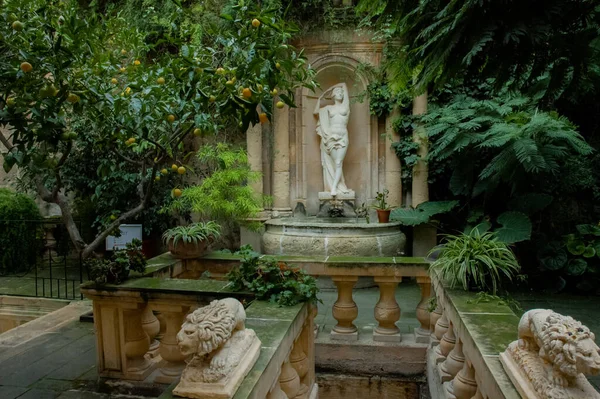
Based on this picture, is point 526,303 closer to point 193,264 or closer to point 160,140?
point 193,264

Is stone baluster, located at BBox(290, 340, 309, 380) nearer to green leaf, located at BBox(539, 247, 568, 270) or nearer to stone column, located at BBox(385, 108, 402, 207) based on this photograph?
green leaf, located at BBox(539, 247, 568, 270)

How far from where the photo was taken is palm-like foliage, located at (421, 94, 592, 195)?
609 centimetres

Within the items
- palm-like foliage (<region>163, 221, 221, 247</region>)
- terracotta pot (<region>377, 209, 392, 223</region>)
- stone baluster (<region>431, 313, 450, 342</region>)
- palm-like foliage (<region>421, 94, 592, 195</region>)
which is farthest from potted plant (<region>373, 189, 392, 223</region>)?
stone baluster (<region>431, 313, 450, 342</region>)

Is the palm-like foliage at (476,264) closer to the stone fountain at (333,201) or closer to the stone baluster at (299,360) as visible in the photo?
the stone baluster at (299,360)

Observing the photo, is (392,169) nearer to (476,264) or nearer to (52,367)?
(476,264)

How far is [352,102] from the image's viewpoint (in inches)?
318

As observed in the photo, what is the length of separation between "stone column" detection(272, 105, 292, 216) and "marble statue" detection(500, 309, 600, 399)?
6422 mm

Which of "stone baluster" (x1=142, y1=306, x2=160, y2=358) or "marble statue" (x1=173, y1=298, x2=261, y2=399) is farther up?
"marble statue" (x1=173, y1=298, x2=261, y2=399)

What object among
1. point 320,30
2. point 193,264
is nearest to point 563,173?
point 320,30

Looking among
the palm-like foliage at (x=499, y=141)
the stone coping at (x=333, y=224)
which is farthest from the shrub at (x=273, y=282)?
the palm-like foliage at (x=499, y=141)

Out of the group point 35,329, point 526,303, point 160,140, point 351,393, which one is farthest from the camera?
point 526,303

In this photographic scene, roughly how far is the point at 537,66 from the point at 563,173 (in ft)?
19.2

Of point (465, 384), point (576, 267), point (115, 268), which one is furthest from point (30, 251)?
point (576, 267)

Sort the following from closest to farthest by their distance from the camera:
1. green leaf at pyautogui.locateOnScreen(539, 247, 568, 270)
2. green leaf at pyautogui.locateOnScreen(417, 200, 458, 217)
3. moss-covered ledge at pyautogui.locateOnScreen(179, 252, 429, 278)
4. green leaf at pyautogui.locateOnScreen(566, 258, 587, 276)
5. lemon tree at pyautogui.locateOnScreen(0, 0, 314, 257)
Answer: lemon tree at pyautogui.locateOnScreen(0, 0, 314, 257) → moss-covered ledge at pyautogui.locateOnScreen(179, 252, 429, 278) → green leaf at pyautogui.locateOnScreen(566, 258, 587, 276) → green leaf at pyautogui.locateOnScreen(539, 247, 568, 270) → green leaf at pyautogui.locateOnScreen(417, 200, 458, 217)
